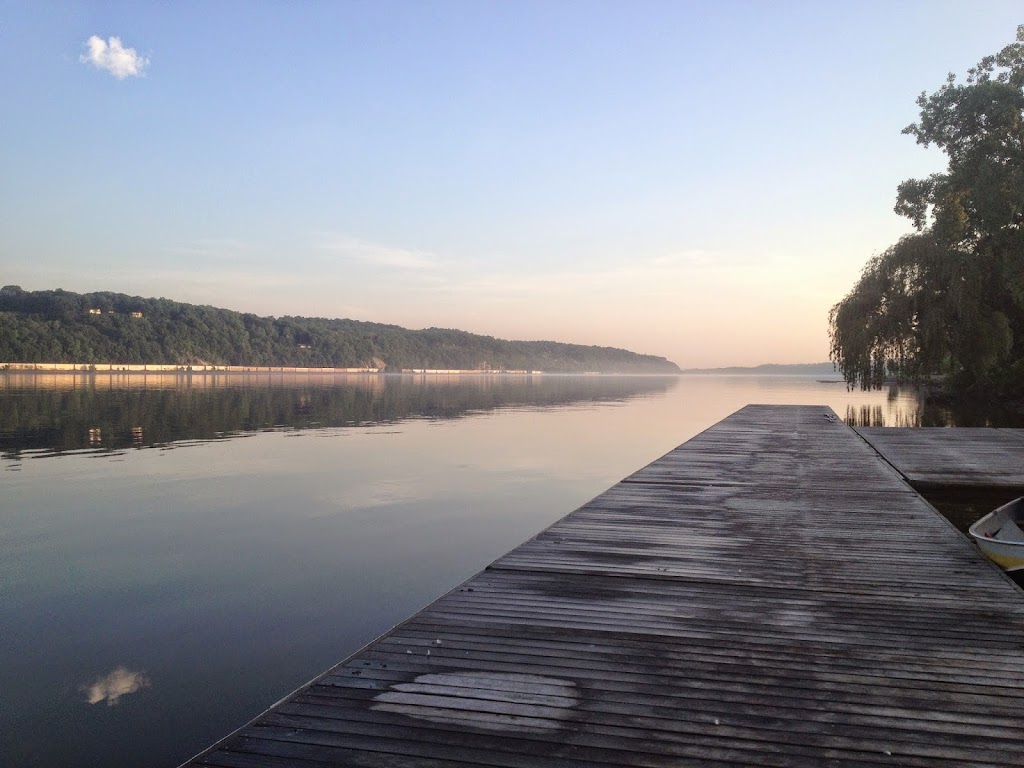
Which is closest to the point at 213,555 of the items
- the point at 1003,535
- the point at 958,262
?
the point at 1003,535

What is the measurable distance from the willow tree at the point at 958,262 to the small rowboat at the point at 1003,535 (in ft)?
67.8

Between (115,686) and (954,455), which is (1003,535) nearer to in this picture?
(115,686)

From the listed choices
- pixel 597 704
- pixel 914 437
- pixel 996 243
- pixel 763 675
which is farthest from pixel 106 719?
pixel 996 243

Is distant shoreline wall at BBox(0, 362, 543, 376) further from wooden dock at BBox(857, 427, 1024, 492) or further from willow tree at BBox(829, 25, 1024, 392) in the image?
wooden dock at BBox(857, 427, 1024, 492)

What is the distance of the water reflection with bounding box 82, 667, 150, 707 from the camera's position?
16.3 feet

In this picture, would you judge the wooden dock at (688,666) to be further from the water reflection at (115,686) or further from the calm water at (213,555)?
the water reflection at (115,686)

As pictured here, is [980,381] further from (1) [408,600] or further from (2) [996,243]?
(1) [408,600]

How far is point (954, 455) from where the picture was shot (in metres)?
15.6

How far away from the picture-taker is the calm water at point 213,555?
4.92 meters

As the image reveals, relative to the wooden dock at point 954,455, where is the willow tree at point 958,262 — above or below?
above

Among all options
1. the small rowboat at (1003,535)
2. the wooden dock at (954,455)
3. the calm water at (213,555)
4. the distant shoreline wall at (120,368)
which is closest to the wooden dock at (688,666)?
the small rowboat at (1003,535)

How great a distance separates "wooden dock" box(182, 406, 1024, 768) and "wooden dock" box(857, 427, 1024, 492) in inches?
282

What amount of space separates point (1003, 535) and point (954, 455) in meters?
9.70

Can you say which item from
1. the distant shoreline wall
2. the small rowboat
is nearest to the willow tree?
the small rowboat
